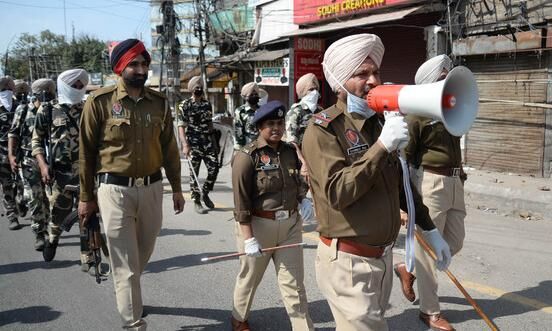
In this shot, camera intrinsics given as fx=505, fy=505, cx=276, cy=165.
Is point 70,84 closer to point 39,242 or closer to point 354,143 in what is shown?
point 39,242

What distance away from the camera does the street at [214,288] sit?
3.99 m

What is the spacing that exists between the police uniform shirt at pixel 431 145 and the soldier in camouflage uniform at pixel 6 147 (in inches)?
225

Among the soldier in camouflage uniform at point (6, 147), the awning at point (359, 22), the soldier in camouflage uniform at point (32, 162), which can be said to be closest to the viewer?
the soldier in camouflage uniform at point (32, 162)

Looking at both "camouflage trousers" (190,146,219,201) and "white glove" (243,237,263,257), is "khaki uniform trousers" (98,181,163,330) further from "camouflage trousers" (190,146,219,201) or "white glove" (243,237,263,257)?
"camouflage trousers" (190,146,219,201)

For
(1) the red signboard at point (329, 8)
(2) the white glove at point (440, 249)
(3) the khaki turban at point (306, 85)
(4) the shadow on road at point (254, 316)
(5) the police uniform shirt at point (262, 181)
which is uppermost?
(1) the red signboard at point (329, 8)

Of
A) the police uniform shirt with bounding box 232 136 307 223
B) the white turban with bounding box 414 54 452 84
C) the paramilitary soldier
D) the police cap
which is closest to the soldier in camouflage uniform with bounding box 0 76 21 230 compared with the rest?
the paramilitary soldier

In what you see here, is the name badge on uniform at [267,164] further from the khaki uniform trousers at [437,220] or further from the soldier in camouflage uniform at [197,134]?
the soldier in camouflage uniform at [197,134]

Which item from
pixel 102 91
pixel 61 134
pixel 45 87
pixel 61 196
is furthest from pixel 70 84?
pixel 102 91

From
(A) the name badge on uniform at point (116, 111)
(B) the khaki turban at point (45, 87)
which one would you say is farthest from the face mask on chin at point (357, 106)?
(B) the khaki turban at point (45, 87)

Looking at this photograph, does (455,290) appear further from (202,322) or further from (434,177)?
(202,322)

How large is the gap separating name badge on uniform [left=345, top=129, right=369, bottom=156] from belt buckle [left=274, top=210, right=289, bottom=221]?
1.39 m

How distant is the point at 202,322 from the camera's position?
4.01m

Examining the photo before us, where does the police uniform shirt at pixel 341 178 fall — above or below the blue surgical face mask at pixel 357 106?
below

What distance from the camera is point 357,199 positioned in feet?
7.18
